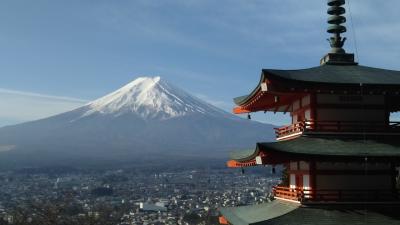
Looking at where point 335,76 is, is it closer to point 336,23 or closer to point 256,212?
point 336,23

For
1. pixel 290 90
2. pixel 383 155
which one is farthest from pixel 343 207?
pixel 290 90

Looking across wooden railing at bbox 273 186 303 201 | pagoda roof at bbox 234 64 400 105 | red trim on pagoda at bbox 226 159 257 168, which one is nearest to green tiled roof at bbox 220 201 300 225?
wooden railing at bbox 273 186 303 201

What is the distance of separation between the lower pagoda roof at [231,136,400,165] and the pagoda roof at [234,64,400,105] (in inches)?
62.7

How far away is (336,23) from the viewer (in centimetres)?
1927

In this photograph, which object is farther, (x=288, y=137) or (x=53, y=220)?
(x=53, y=220)

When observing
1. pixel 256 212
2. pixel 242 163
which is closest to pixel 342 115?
pixel 242 163

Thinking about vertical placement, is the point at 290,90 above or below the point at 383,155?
above

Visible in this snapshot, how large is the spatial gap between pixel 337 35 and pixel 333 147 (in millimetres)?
4436

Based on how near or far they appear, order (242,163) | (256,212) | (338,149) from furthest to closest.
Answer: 1. (256,212)
2. (242,163)
3. (338,149)

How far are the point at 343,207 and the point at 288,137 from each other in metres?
2.78

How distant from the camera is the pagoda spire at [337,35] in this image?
19.2 meters

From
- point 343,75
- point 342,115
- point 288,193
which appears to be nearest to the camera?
point 342,115

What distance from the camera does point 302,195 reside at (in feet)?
55.8

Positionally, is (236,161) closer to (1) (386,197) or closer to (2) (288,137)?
(2) (288,137)
